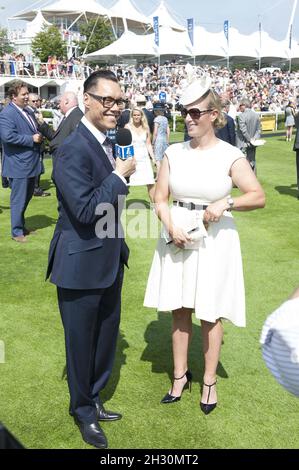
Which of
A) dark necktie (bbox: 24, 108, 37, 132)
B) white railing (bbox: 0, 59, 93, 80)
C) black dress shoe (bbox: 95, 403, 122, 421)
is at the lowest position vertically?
black dress shoe (bbox: 95, 403, 122, 421)

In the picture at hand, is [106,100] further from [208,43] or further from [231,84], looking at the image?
[208,43]

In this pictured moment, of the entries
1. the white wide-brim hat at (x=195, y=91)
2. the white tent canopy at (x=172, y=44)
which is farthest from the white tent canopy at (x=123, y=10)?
the white wide-brim hat at (x=195, y=91)

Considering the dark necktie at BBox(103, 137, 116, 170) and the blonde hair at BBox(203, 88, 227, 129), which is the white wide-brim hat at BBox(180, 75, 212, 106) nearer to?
the blonde hair at BBox(203, 88, 227, 129)

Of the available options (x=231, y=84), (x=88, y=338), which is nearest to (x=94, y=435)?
(x=88, y=338)

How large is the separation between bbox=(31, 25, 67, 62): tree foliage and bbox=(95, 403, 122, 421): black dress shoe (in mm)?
57834

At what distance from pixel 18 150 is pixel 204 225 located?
182 inches

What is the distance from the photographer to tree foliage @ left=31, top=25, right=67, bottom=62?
56.1 m

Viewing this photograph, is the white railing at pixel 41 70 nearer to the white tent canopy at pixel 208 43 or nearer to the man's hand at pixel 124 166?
the white tent canopy at pixel 208 43

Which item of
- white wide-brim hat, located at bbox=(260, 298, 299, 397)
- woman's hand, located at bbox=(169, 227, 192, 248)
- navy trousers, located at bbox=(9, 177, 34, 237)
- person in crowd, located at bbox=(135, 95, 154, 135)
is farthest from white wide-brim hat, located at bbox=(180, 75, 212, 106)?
person in crowd, located at bbox=(135, 95, 154, 135)

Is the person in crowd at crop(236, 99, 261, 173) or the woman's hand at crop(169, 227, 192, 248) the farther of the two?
the person in crowd at crop(236, 99, 261, 173)

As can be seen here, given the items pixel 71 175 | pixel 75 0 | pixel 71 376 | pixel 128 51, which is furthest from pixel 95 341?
pixel 75 0

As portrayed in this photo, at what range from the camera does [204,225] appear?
3104mm

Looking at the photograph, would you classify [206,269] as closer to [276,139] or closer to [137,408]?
[137,408]

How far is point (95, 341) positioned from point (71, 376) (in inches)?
10.1
